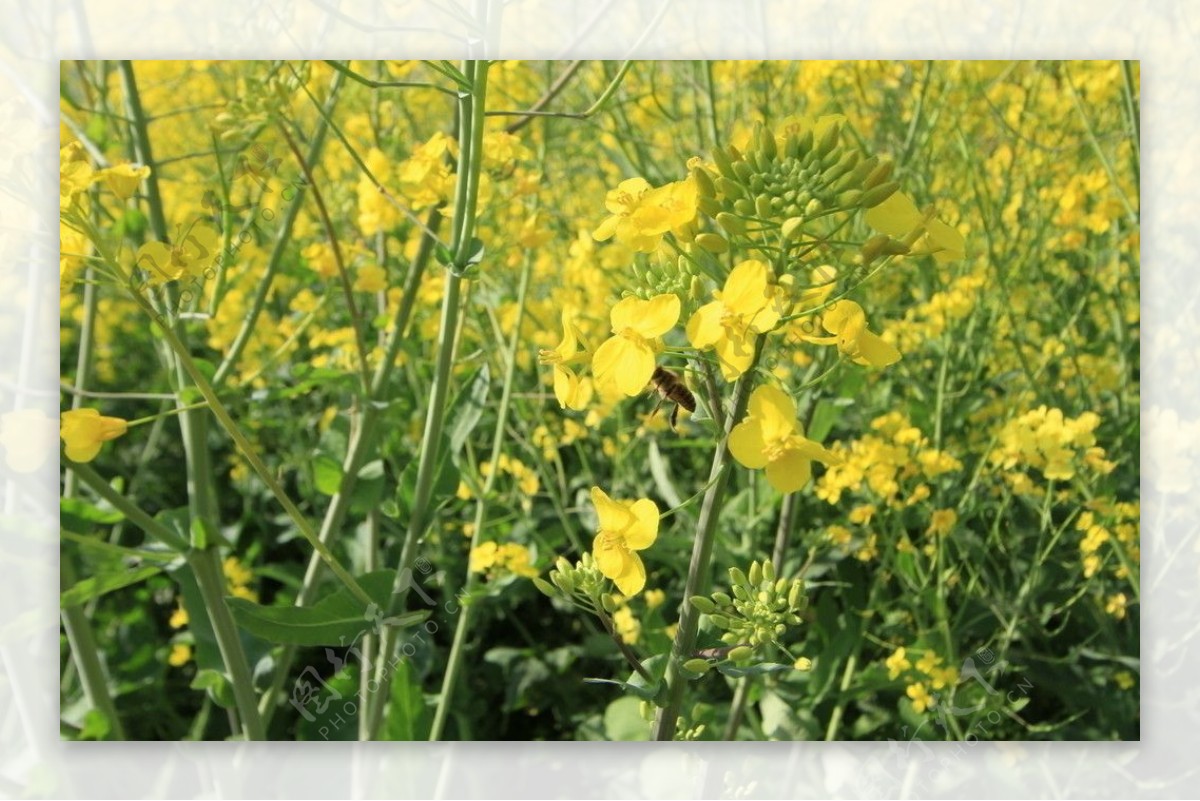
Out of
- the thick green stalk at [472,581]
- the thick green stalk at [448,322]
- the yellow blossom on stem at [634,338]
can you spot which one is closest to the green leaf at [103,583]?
the thick green stalk at [448,322]

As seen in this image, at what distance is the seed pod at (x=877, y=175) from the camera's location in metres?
0.80

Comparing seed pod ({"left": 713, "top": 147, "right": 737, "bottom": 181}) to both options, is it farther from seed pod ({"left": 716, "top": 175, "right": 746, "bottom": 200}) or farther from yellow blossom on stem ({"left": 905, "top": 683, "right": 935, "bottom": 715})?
yellow blossom on stem ({"left": 905, "top": 683, "right": 935, "bottom": 715})

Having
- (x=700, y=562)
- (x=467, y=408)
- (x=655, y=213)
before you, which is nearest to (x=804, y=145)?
(x=655, y=213)

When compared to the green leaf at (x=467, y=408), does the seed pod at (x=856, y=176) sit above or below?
above

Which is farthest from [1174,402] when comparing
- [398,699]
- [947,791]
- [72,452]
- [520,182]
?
[72,452]

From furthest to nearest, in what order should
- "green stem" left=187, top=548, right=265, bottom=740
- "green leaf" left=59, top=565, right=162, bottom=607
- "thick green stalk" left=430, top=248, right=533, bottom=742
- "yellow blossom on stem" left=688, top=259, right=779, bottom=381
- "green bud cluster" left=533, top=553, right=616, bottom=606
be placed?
"thick green stalk" left=430, top=248, right=533, bottom=742 → "green stem" left=187, top=548, right=265, bottom=740 → "green leaf" left=59, top=565, right=162, bottom=607 → "green bud cluster" left=533, top=553, right=616, bottom=606 → "yellow blossom on stem" left=688, top=259, right=779, bottom=381

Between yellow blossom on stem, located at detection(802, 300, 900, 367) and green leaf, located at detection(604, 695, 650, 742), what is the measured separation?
2.32 feet

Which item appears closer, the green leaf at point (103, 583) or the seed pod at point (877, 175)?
the seed pod at point (877, 175)

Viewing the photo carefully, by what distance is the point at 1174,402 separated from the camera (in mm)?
1373

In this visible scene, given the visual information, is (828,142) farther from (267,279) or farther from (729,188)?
(267,279)

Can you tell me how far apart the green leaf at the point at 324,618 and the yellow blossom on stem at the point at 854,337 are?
1.74ft

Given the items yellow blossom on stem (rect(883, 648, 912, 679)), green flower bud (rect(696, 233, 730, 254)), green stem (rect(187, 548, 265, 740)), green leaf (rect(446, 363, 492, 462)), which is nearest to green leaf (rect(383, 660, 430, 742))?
green stem (rect(187, 548, 265, 740))

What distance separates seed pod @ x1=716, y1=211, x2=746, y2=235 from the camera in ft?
2.59

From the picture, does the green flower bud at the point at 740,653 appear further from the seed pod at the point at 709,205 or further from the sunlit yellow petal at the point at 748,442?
the seed pod at the point at 709,205
